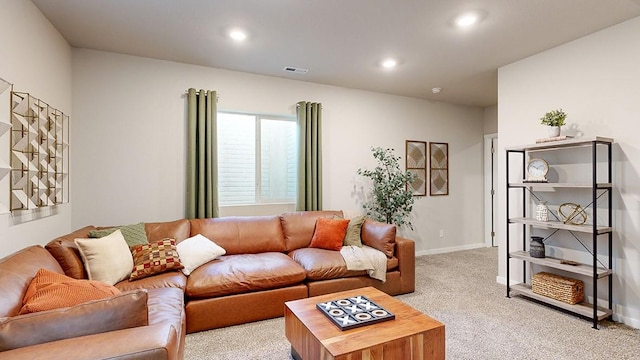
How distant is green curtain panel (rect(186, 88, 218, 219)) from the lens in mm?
3525

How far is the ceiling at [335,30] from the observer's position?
241cm

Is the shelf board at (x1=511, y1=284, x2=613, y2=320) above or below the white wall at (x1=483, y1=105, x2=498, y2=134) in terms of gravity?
below

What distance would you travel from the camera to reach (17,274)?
164 cm

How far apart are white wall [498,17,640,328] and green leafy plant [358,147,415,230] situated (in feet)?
5.79

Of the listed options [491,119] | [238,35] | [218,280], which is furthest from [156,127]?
[491,119]

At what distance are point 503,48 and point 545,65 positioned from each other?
53 cm

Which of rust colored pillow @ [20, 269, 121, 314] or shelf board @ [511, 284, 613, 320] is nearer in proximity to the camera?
rust colored pillow @ [20, 269, 121, 314]

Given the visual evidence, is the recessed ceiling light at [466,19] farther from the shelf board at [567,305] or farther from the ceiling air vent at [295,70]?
the shelf board at [567,305]

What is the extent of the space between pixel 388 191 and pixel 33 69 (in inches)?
152

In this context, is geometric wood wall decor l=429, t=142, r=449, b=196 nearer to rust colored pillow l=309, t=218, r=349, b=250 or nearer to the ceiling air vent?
rust colored pillow l=309, t=218, r=349, b=250

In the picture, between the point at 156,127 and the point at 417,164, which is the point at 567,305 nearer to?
the point at 417,164

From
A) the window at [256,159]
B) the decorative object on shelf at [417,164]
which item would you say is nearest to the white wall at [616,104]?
the decorative object on shelf at [417,164]

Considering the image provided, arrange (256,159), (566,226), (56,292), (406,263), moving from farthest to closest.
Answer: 1. (256,159)
2. (406,263)
3. (566,226)
4. (56,292)

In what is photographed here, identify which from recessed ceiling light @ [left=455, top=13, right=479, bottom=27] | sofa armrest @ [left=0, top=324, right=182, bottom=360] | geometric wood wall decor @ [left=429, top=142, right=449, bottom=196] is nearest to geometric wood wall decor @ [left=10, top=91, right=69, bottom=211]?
sofa armrest @ [left=0, top=324, right=182, bottom=360]
